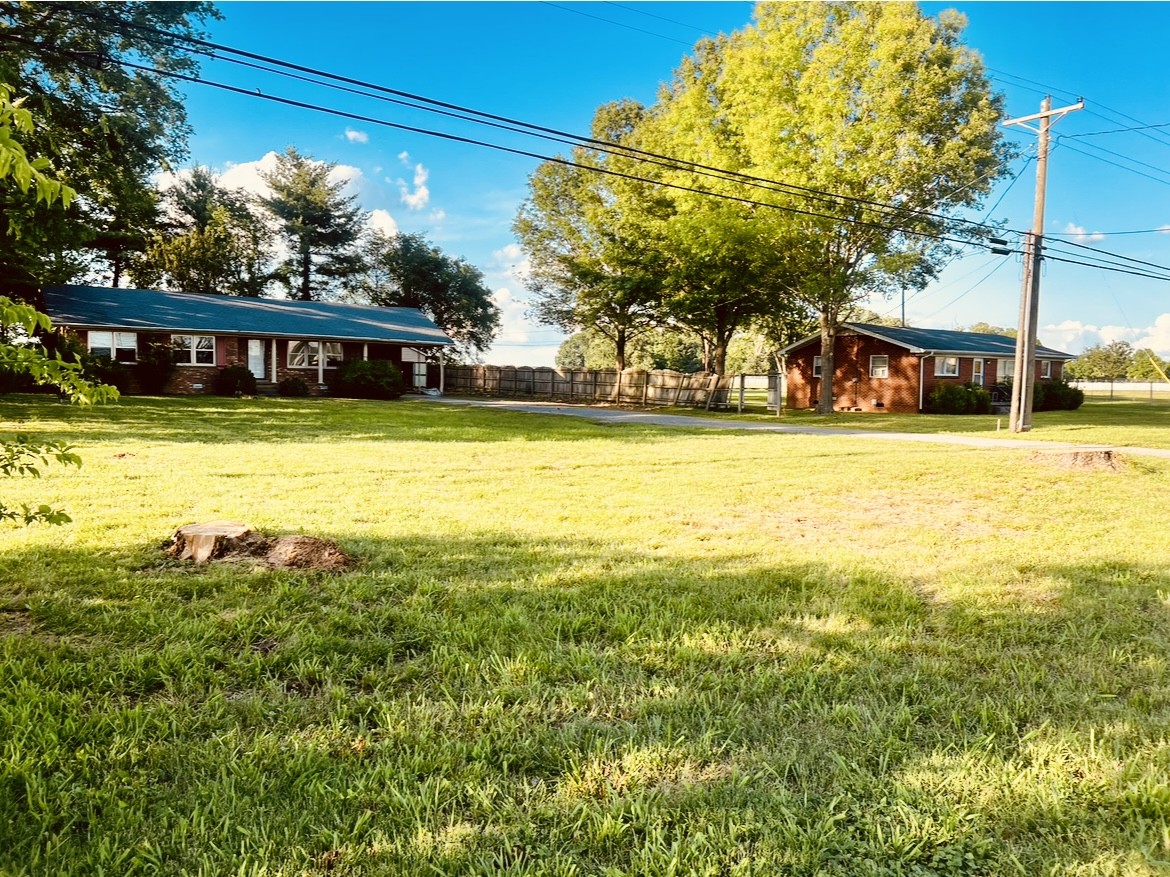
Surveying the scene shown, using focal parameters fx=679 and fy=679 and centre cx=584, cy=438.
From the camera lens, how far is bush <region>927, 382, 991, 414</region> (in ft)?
94.5

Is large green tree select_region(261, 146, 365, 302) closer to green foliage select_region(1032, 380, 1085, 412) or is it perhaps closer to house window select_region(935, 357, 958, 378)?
house window select_region(935, 357, 958, 378)

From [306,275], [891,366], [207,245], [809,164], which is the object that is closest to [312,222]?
[306,275]

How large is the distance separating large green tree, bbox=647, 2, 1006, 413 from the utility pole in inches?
125

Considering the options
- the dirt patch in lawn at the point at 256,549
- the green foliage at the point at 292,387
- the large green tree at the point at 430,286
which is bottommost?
the dirt patch in lawn at the point at 256,549

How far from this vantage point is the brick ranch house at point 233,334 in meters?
25.4

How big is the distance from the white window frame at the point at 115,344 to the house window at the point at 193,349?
50.9 inches

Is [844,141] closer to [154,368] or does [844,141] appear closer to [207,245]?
[154,368]

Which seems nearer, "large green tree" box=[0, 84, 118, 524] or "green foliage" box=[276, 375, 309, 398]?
"large green tree" box=[0, 84, 118, 524]

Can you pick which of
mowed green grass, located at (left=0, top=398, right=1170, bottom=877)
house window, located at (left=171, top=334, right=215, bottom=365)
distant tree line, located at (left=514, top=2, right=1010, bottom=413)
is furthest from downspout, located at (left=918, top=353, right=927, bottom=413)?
house window, located at (left=171, top=334, right=215, bottom=365)

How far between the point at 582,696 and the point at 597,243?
110ft

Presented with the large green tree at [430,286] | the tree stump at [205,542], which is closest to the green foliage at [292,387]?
the large green tree at [430,286]

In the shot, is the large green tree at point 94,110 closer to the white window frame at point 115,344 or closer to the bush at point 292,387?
the white window frame at point 115,344

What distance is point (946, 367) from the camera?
3089 centimetres

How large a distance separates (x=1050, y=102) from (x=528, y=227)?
25588mm
